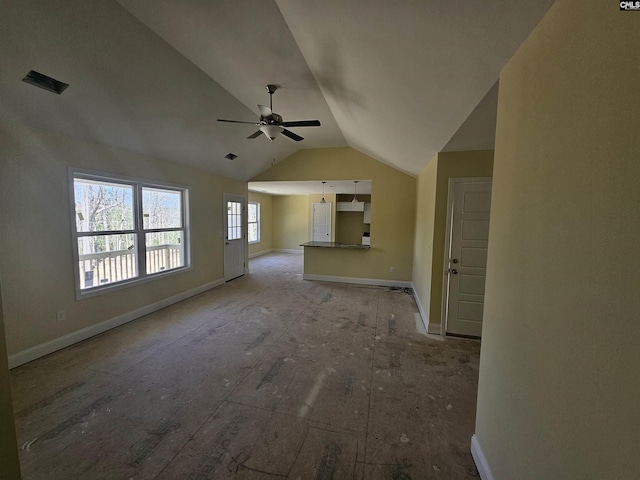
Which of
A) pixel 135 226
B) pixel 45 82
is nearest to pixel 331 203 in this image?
pixel 135 226

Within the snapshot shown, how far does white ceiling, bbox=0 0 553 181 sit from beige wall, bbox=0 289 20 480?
2124 millimetres

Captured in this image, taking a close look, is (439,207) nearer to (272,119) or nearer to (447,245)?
(447,245)

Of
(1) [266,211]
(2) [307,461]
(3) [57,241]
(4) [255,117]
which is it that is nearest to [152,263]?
(3) [57,241]

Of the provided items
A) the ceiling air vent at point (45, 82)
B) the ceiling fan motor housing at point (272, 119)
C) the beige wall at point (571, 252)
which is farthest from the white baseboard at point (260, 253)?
the beige wall at point (571, 252)

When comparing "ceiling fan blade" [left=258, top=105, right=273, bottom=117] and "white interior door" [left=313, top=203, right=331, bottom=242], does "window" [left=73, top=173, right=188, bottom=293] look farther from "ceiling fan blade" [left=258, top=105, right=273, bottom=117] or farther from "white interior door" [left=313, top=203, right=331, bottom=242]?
"white interior door" [left=313, top=203, right=331, bottom=242]

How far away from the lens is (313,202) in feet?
32.1

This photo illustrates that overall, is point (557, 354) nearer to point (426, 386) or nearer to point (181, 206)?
point (426, 386)

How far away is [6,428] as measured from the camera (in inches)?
34.8

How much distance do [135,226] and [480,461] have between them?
4.68 meters

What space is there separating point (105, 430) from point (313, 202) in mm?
8462

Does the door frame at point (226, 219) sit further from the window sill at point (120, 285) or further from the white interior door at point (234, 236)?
the window sill at point (120, 285)

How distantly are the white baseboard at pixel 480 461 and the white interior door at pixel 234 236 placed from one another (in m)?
5.28

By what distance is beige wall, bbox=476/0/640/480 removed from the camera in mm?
686

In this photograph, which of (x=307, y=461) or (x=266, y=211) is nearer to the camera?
(x=307, y=461)
